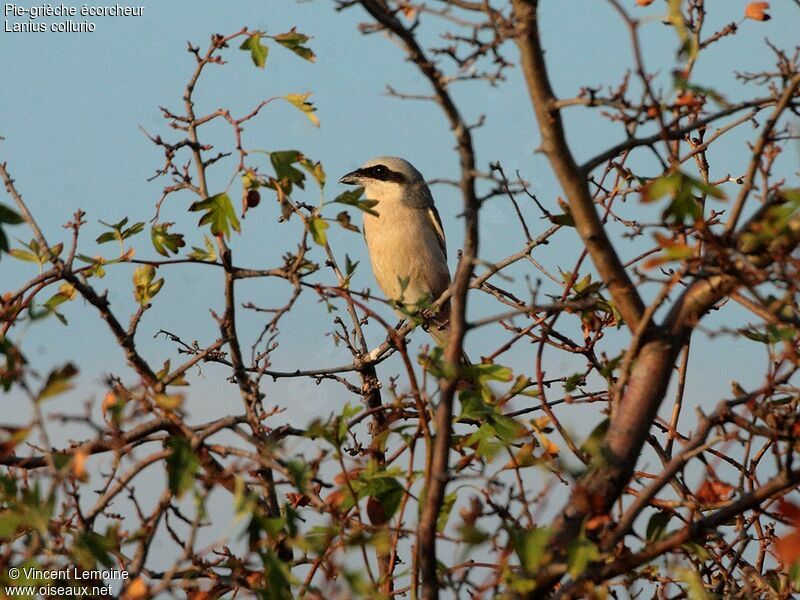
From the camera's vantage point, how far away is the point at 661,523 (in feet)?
9.09

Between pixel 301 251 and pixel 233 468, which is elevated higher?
pixel 301 251

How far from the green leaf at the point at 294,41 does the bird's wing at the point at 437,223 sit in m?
5.23

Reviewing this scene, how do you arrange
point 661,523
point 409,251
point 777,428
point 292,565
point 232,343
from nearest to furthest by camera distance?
point 777,428, point 661,523, point 292,565, point 232,343, point 409,251

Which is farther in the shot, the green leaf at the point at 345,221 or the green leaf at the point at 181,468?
the green leaf at the point at 345,221

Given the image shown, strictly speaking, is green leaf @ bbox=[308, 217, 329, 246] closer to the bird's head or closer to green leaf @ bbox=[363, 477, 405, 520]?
green leaf @ bbox=[363, 477, 405, 520]

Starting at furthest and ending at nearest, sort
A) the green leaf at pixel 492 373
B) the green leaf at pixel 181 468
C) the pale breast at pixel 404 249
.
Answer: the pale breast at pixel 404 249
the green leaf at pixel 492 373
the green leaf at pixel 181 468

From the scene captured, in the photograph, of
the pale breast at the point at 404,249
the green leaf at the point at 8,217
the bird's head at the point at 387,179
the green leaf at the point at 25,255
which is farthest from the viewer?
the bird's head at the point at 387,179

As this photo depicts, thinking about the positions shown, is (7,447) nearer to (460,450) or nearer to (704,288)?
(460,450)

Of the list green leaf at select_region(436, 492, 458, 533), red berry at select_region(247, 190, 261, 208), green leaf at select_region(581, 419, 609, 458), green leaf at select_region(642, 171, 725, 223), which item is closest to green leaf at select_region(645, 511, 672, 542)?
green leaf at select_region(581, 419, 609, 458)

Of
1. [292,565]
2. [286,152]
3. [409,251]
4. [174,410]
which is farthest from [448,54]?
[409,251]

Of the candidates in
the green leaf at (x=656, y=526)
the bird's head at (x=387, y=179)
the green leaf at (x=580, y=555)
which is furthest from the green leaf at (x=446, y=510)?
the bird's head at (x=387, y=179)

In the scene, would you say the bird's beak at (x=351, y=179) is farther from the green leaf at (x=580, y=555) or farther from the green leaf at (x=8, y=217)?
the green leaf at (x=580, y=555)

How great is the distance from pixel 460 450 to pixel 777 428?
3.31 feet

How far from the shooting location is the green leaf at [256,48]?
3.49 m
